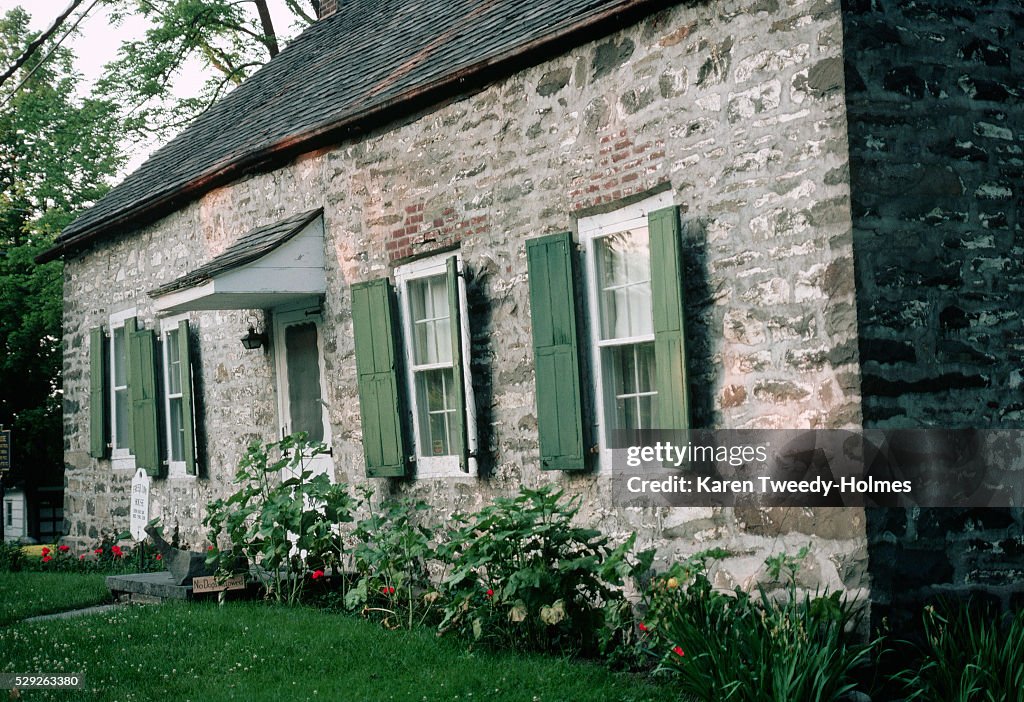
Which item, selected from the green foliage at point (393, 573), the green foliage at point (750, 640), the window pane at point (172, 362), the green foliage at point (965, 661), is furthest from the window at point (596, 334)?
the window pane at point (172, 362)

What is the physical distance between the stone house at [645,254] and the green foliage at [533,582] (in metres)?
0.56

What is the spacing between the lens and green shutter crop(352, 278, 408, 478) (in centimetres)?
882

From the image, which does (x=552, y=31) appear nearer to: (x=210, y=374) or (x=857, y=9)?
(x=857, y=9)

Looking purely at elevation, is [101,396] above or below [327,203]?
below

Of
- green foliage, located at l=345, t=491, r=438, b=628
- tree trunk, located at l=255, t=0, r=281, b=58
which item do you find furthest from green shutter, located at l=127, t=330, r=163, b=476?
tree trunk, located at l=255, t=0, r=281, b=58

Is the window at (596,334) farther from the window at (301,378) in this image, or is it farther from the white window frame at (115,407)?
the white window frame at (115,407)

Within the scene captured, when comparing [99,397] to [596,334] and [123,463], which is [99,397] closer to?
[123,463]

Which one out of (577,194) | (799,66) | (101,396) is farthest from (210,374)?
(799,66)

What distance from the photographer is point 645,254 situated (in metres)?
7.07

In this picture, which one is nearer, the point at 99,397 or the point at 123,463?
the point at 123,463

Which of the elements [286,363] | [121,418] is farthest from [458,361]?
[121,418]

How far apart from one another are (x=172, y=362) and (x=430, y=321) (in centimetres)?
475

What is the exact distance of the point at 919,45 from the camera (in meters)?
6.21

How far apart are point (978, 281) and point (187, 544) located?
28.4 ft
